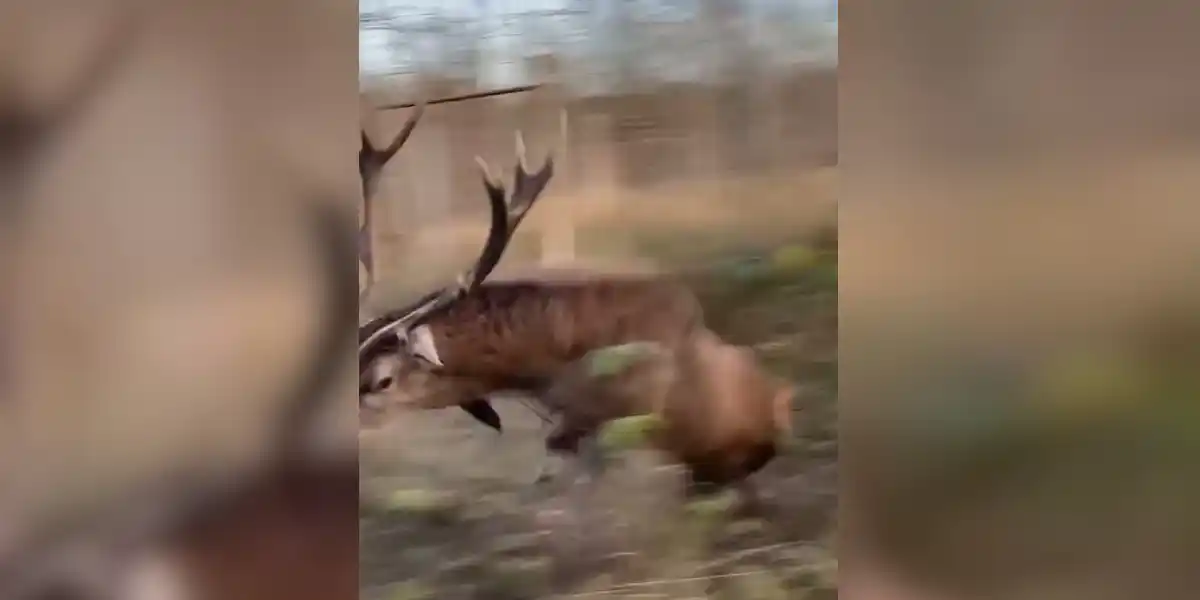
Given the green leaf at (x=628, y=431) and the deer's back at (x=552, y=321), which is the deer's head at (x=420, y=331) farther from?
the green leaf at (x=628, y=431)

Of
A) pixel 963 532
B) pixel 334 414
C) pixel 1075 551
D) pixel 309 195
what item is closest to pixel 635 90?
pixel 309 195

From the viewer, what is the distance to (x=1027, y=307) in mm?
1162

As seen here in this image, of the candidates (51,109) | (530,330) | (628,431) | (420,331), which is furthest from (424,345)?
(51,109)

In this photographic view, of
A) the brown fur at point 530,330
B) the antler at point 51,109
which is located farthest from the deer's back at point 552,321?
the antler at point 51,109

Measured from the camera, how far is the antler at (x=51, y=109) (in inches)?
39.9

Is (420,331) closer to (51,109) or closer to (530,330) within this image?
(530,330)

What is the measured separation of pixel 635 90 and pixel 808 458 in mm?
470

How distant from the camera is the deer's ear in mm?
1066

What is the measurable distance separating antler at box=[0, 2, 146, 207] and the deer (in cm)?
39

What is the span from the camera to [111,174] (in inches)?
40.6

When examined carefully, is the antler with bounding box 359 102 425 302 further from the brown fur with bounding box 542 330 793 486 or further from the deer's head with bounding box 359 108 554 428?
the brown fur with bounding box 542 330 793 486

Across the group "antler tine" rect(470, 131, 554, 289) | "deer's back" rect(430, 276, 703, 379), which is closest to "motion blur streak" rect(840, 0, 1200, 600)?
"deer's back" rect(430, 276, 703, 379)

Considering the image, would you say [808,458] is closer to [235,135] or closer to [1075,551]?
[1075,551]

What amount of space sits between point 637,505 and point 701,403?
138 mm
